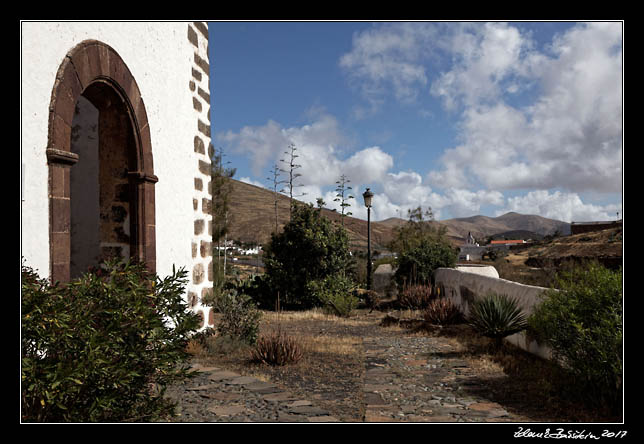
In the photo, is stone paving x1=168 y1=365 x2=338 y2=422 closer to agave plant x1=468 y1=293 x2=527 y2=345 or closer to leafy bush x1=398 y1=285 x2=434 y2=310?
agave plant x1=468 y1=293 x2=527 y2=345

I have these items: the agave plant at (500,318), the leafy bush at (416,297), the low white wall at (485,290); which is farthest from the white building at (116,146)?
the leafy bush at (416,297)

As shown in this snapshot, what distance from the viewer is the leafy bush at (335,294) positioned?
430 inches

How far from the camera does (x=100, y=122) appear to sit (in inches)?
191

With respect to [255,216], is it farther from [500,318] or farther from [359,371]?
[359,371]

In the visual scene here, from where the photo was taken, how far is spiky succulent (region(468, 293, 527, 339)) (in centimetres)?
637

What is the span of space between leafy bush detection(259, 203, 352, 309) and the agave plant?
598 cm

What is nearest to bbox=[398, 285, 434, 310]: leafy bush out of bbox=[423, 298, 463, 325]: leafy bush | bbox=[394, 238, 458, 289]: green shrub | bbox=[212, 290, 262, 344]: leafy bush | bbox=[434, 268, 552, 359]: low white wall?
bbox=[434, 268, 552, 359]: low white wall

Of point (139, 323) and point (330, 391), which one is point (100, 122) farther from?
point (330, 391)

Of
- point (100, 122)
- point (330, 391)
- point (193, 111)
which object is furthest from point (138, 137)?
point (330, 391)

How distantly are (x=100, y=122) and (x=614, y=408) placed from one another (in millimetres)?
5108

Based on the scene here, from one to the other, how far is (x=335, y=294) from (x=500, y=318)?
593 cm

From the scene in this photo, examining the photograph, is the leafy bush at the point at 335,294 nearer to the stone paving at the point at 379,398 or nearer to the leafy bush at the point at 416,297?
the leafy bush at the point at 416,297

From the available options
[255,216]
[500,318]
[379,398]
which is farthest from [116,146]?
[255,216]

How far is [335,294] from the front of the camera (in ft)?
39.4
